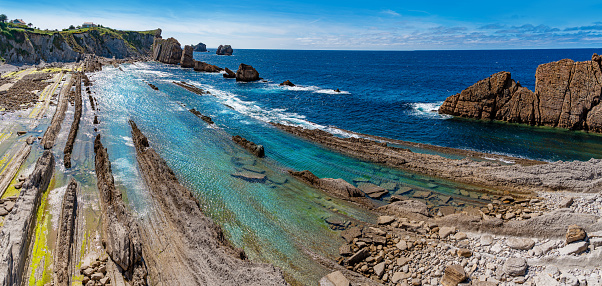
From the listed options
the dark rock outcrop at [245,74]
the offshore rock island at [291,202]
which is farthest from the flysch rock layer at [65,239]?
the dark rock outcrop at [245,74]

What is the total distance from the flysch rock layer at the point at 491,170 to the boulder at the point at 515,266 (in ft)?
42.8

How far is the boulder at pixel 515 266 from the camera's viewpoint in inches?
637

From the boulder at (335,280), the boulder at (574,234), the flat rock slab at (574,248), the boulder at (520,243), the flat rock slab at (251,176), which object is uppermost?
the boulder at (574,234)

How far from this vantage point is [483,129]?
46.9m

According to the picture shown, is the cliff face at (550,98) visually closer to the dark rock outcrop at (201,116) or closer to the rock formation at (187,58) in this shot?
the dark rock outcrop at (201,116)

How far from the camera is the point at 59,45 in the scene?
131 m

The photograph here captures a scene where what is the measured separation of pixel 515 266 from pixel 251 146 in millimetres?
29265

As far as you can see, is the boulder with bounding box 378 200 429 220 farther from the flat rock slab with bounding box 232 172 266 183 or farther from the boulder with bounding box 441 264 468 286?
the flat rock slab with bounding box 232 172 266 183

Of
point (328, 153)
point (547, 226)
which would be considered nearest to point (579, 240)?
point (547, 226)

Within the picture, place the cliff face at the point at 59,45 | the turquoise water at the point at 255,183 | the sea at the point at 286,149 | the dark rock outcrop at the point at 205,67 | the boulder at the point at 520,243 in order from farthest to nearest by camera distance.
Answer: the dark rock outcrop at the point at 205,67 → the cliff face at the point at 59,45 → the sea at the point at 286,149 → the turquoise water at the point at 255,183 → the boulder at the point at 520,243

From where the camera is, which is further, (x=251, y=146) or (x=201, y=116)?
(x=201, y=116)

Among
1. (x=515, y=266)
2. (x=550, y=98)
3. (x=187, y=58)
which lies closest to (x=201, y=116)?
(x=515, y=266)

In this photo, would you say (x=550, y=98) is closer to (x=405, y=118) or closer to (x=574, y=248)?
(x=405, y=118)

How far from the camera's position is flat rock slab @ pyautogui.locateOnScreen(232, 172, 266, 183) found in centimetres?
3019
